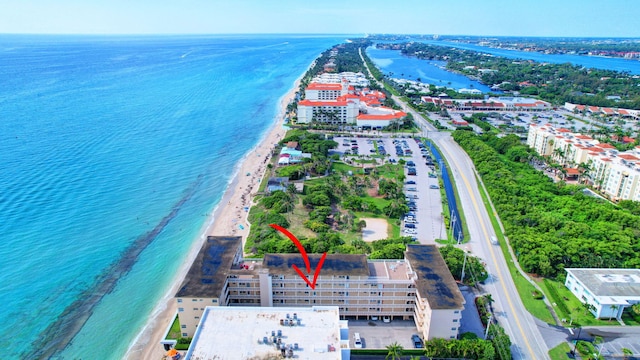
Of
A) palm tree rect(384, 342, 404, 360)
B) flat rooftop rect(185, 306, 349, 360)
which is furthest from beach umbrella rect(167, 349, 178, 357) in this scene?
palm tree rect(384, 342, 404, 360)

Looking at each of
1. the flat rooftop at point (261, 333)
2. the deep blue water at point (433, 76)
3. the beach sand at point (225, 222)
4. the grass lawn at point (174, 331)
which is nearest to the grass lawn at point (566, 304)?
the flat rooftop at point (261, 333)

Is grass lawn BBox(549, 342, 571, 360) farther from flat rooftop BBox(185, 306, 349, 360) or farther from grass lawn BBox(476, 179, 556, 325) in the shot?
flat rooftop BBox(185, 306, 349, 360)

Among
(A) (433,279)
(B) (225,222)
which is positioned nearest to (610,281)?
(A) (433,279)

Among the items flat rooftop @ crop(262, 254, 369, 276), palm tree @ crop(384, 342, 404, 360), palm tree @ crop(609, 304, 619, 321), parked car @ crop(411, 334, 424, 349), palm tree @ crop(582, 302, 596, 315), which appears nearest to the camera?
palm tree @ crop(384, 342, 404, 360)

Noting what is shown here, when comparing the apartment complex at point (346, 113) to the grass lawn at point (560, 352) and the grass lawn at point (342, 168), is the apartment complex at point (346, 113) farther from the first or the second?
the grass lawn at point (560, 352)

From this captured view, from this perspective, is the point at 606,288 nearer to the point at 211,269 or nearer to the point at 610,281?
the point at 610,281

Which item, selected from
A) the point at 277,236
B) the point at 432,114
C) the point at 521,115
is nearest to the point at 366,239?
the point at 277,236
